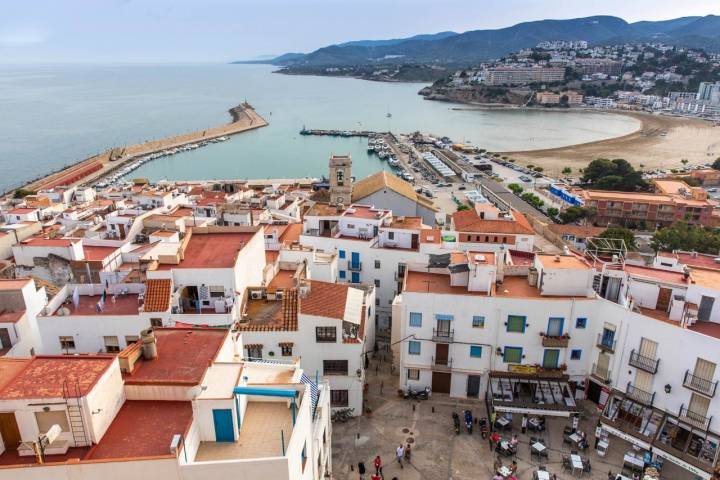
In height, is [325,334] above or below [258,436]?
below

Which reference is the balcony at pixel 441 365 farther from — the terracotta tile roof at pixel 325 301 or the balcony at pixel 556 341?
the terracotta tile roof at pixel 325 301

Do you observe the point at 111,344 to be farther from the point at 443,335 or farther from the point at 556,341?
the point at 556,341

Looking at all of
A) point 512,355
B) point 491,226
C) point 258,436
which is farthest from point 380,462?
point 491,226

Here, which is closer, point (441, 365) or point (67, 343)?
point (67, 343)

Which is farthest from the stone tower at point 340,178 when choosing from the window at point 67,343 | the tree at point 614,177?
the tree at point 614,177

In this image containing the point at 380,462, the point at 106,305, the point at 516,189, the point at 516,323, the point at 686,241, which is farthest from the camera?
the point at 516,189

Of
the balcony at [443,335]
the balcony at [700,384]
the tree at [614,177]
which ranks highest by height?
the balcony at [700,384]
